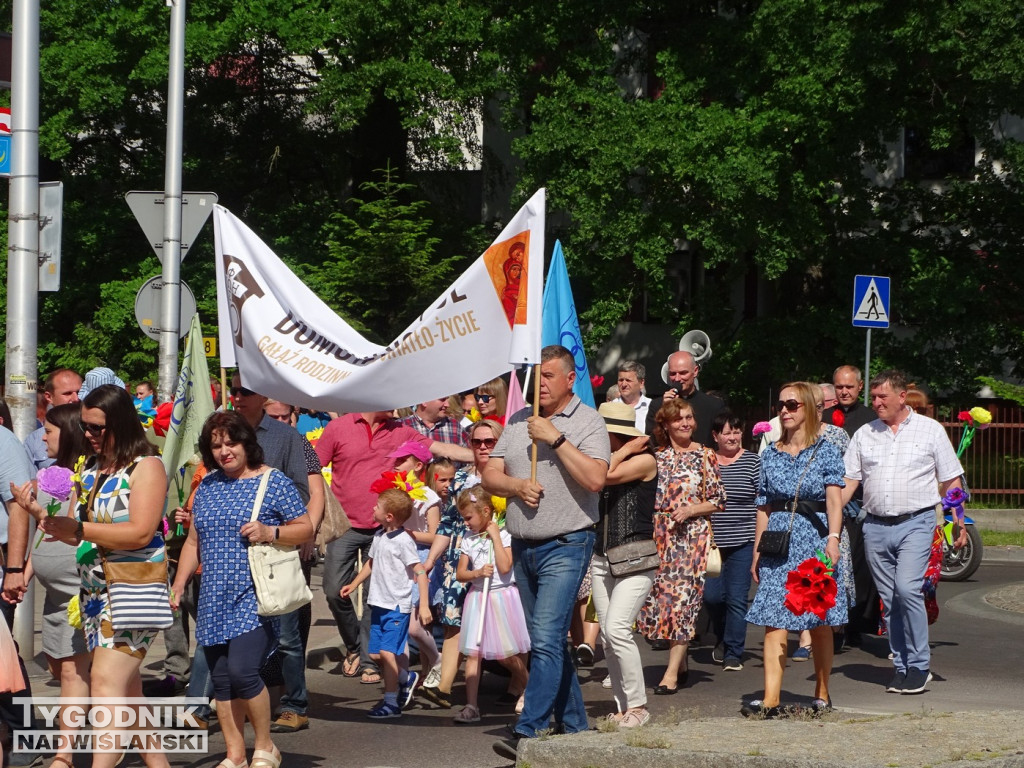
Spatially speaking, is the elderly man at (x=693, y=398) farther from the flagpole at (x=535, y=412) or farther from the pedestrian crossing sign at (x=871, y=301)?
the pedestrian crossing sign at (x=871, y=301)

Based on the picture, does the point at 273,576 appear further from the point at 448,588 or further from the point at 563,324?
the point at 563,324

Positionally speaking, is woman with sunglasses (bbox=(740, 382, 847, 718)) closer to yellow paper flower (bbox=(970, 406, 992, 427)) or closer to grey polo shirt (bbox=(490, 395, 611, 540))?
grey polo shirt (bbox=(490, 395, 611, 540))

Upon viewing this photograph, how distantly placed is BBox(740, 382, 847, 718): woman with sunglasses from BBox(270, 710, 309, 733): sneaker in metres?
2.44

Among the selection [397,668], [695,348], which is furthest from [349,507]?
[695,348]

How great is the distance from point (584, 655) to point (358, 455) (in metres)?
Result: 2.06

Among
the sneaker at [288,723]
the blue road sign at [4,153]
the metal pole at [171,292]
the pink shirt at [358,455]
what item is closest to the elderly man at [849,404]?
the pink shirt at [358,455]

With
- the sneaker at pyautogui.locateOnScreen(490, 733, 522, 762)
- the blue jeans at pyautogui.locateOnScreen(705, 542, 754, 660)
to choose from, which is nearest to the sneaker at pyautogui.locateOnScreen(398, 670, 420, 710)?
the sneaker at pyautogui.locateOnScreen(490, 733, 522, 762)

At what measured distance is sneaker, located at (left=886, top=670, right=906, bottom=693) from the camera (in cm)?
940

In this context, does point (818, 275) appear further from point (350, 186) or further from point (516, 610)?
point (516, 610)

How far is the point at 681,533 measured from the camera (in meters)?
9.83

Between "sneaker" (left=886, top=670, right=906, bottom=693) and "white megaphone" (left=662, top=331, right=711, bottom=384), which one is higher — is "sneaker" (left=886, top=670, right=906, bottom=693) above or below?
below

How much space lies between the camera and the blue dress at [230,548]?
6.74m

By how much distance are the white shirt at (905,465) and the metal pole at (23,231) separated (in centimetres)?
533

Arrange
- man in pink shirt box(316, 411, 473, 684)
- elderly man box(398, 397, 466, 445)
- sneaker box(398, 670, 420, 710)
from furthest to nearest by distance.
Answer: elderly man box(398, 397, 466, 445), man in pink shirt box(316, 411, 473, 684), sneaker box(398, 670, 420, 710)
